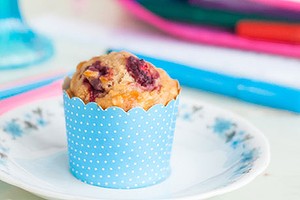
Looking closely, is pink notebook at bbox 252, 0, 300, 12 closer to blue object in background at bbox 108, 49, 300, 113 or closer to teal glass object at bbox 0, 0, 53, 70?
blue object in background at bbox 108, 49, 300, 113

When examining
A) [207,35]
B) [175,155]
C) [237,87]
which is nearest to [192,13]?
[207,35]

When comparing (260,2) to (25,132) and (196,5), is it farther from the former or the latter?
(25,132)

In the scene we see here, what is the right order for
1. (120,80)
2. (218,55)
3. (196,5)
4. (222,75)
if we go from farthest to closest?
A: (196,5) → (218,55) → (222,75) → (120,80)

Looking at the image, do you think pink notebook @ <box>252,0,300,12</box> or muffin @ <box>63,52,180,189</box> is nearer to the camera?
muffin @ <box>63,52,180,189</box>

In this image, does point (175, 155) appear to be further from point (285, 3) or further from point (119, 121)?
point (285, 3)

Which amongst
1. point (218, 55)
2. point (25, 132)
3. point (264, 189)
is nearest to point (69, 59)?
point (218, 55)

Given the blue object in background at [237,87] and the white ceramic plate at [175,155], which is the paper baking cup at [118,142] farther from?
the blue object in background at [237,87]

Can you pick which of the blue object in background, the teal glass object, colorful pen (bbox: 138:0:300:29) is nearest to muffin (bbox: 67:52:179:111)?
the blue object in background
